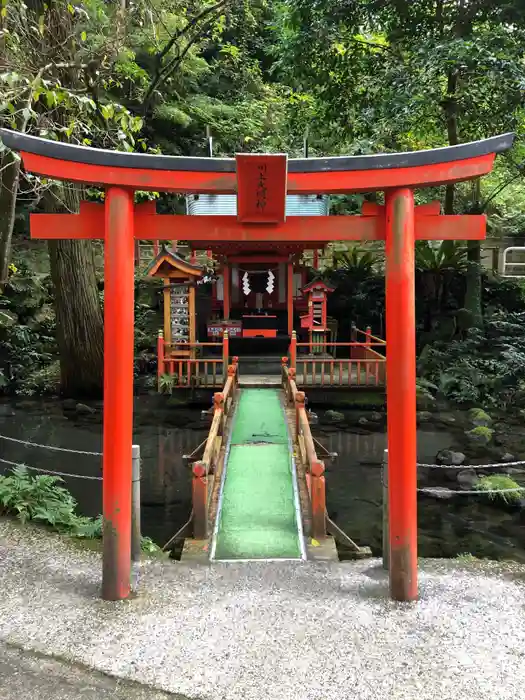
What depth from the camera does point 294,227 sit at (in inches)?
164

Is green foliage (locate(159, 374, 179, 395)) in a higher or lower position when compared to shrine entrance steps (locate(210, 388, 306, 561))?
higher

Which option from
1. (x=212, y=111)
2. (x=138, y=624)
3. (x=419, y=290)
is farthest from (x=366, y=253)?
(x=138, y=624)

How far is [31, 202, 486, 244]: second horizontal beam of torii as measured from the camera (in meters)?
4.08

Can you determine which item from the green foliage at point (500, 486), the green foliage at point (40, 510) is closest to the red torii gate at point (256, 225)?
the green foliage at point (40, 510)

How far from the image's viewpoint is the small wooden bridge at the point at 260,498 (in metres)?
5.09

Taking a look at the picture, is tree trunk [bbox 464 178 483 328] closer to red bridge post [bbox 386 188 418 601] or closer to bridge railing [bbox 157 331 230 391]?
bridge railing [bbox 157 331 230 391]

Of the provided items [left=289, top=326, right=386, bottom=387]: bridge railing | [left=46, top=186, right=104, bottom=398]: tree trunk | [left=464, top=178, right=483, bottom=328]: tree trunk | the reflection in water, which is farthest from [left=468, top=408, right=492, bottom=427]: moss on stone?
[left=46, top=186, right=104, bottom=398]: tree trunk

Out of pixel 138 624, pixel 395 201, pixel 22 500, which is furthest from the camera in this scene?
pixel 22 500

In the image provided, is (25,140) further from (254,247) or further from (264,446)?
(254,247)

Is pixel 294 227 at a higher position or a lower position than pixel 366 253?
lower

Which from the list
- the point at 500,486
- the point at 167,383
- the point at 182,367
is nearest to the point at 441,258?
the point at 182,367

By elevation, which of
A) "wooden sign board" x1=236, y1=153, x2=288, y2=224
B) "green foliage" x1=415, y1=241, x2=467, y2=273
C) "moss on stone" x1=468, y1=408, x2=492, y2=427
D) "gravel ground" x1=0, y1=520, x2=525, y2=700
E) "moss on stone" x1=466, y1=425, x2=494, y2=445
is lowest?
"moss on stone" x1=466, y1=425, x2=494, y2=445

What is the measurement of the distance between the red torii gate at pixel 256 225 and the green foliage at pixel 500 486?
4828 millimetres

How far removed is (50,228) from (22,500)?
2.90 meters
